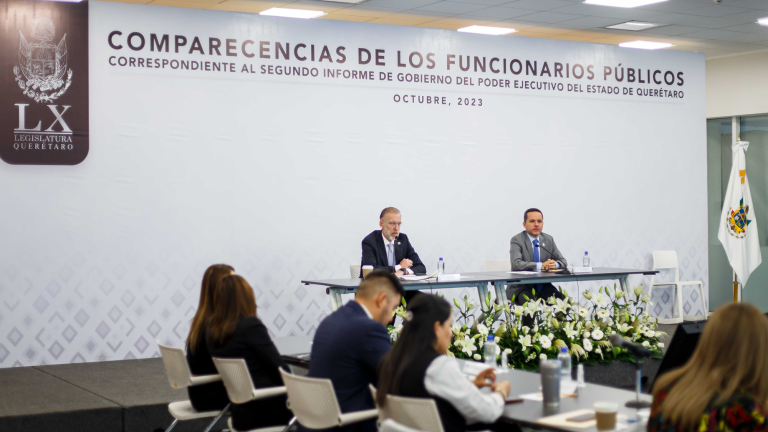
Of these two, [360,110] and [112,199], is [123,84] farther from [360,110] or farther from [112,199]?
[360,110]

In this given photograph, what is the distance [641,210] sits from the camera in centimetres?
934

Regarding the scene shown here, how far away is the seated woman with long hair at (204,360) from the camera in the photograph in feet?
13.5

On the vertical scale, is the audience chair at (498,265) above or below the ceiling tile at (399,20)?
below

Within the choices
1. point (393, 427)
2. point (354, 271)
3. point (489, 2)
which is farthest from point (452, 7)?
point (393, 427)

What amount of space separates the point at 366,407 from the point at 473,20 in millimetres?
5974

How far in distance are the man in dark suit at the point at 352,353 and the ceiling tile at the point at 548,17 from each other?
5.58m

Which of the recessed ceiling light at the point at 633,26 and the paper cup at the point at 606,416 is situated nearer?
the paper cup at the point at 606,416

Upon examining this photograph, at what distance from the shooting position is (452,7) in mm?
7934

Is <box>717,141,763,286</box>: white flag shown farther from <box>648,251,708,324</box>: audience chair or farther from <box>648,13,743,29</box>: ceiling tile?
<box>648,13,743,29</box>: ceiling tile

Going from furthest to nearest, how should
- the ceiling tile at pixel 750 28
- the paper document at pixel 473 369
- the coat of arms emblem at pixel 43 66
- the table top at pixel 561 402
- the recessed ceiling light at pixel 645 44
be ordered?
the recessed ceiling light at pixel 645 44, the ceiling tile at pixel 750 28, the coat of arms emblem at pixel 43 66, the paper document at pixel 473 369, the table top at pixel 561 402

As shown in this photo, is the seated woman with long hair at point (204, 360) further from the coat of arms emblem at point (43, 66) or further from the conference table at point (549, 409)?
the coat of arms emblem at point (43, 66)

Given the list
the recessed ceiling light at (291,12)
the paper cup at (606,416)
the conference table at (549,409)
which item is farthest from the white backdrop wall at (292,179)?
the paper cup at (606,416)

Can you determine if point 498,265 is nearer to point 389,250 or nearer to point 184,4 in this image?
point 389,250

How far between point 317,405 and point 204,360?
1.15 m
